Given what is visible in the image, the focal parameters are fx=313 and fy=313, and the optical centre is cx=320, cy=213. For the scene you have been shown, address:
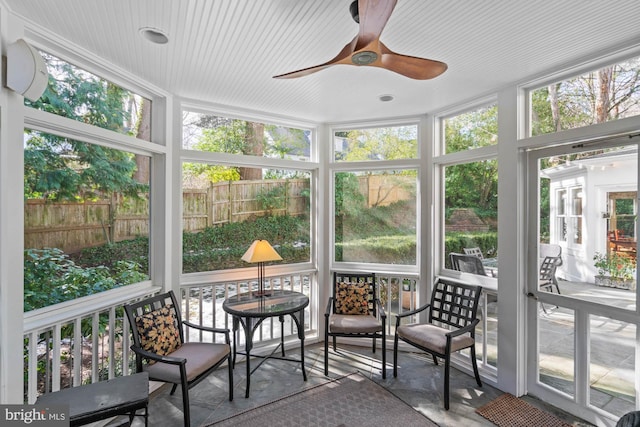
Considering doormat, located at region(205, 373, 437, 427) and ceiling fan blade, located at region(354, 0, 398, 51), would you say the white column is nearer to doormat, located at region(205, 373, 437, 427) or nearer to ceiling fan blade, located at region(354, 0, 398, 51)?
doormat, located at region(205, 373, 437, 427)

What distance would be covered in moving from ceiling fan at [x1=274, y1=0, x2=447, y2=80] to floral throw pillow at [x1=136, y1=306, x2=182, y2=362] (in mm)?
2163

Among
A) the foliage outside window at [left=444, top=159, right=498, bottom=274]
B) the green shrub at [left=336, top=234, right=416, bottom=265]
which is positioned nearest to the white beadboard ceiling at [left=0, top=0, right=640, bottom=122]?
the foliage outside window at [left=444, top=159, right=498, bottom=274]

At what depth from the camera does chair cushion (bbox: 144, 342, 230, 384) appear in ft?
7.50

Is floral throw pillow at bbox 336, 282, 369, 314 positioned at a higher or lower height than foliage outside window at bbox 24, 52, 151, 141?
lower

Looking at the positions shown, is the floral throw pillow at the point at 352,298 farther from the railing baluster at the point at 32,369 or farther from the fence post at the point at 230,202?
the railing baluster at the point at 32,369

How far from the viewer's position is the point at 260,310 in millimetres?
2941

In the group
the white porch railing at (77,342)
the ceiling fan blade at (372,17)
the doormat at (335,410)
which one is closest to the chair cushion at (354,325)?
the doormat at (335,410)

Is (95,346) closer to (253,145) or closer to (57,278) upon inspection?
(57,278)

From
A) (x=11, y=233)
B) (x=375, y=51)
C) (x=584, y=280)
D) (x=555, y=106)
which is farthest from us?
(x=555, y=106)

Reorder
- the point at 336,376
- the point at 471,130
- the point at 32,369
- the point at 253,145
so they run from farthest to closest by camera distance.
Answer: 1. the point at 253,145
2. the point at 471,130
3. the point at 336,376
4. the point at 32,369

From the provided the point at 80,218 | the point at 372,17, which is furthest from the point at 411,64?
the point at 80,218

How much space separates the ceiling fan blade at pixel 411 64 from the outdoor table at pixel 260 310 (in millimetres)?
2206

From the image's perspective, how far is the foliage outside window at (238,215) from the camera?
10.9ft

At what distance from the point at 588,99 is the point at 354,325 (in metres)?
2.76
